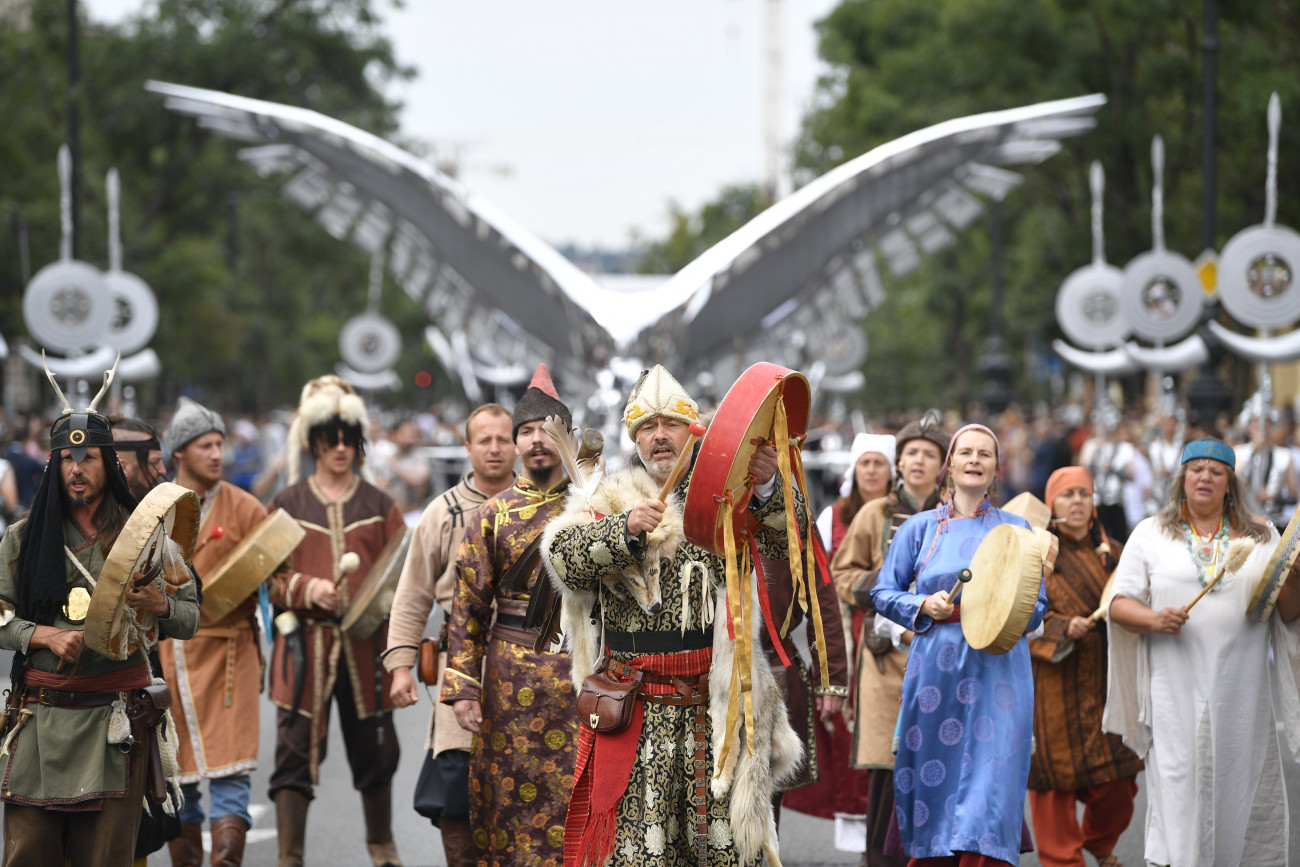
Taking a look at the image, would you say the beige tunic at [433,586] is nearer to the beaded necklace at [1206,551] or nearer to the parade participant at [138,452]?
the parade participant at [138,452]

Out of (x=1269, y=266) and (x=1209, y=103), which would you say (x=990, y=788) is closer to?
(x=1269, y=266)

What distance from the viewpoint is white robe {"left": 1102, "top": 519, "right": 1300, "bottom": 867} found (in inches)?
233

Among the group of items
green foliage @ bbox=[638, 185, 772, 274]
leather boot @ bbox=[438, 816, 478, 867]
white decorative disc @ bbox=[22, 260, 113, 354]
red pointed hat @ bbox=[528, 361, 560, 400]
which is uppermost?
green foliage @ bbox=[638, 185, 772, 274]

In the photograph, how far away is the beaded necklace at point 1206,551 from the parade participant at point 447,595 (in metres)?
2.74

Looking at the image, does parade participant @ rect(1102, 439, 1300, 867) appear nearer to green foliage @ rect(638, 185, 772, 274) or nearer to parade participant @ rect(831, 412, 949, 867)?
parade participant @ rect(831, 412, 949, 867)

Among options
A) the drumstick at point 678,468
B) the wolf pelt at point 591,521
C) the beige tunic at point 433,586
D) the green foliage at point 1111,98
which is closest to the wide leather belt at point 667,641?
the wolf pelt at point 591,521

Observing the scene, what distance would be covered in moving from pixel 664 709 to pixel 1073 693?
2.84 meters

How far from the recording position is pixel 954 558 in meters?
5.78

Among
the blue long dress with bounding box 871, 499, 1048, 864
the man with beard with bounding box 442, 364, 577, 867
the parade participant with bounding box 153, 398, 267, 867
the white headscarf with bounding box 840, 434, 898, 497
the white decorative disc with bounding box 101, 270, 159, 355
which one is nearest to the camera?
the man with beard with bounding box 442, 364, 577, 867

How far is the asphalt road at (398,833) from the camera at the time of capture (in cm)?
716

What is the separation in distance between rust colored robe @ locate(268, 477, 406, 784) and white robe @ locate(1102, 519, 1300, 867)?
318 centimetres

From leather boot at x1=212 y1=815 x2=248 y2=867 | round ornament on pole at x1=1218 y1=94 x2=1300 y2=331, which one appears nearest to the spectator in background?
round ornament on pole at x1=1218 y1=94 x2=1300 y2=331

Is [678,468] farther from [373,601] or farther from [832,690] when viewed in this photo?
[373,601]

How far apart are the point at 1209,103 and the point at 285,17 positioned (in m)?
19.4
